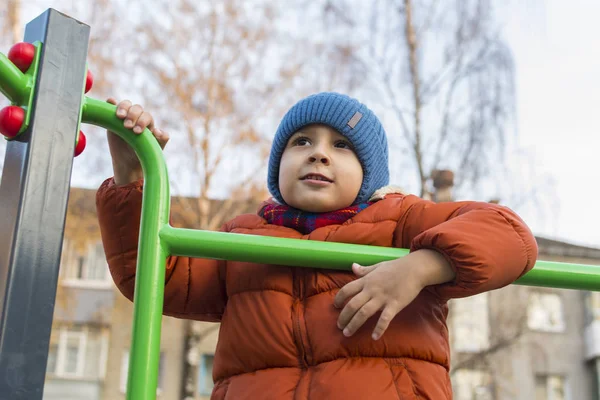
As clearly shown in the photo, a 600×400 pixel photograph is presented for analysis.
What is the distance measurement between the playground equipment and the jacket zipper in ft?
0.35

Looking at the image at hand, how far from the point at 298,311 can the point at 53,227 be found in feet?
1.40

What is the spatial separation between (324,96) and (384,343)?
1.80 ft

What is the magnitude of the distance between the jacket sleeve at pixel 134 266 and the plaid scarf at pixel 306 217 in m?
0.13

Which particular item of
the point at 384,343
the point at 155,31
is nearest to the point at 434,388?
the point at 384,343

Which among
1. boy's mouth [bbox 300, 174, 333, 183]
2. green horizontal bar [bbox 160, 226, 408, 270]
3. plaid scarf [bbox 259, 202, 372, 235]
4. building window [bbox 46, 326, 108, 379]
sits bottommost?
green horizontal bar [bbox 160, 226, 408, 270]

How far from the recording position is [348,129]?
149 centimetres

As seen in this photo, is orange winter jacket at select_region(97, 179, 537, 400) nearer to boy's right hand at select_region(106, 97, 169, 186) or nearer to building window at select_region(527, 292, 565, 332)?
boy's right hand at select_region(106, 97, 169, 186)

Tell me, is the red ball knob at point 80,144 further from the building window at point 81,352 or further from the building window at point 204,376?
the building window at point 81,352

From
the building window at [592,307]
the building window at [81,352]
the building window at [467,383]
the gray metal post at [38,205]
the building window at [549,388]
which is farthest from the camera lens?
the building window at [592,307]

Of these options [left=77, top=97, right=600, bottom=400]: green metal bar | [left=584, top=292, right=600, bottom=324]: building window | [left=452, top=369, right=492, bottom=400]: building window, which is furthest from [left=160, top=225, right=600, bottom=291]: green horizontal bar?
[left=584, top=292, right=600, bottom=324]: building window

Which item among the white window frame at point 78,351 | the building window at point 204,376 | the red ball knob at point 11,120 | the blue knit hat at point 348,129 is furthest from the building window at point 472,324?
the red ball knob at point 11,120

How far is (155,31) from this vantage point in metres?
10.2

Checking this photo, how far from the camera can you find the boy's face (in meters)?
1.42

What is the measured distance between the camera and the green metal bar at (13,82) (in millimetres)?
1019
